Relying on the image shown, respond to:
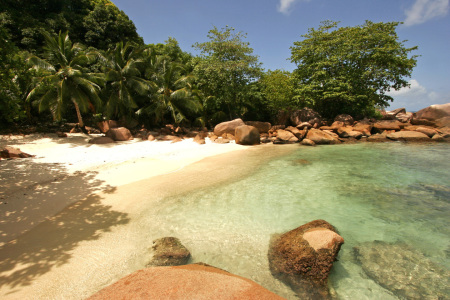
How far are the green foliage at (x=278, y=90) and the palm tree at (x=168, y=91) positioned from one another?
9772 millimetres

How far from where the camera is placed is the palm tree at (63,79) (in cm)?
1620

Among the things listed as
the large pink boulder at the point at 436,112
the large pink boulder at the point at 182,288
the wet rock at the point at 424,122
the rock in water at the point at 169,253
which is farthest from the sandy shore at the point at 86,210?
the large pink boulder at the point at 436,112

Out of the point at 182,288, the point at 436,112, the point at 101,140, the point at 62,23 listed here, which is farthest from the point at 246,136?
the point at 62,23

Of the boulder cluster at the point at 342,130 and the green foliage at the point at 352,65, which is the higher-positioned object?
the green foliage at the point at 352,65

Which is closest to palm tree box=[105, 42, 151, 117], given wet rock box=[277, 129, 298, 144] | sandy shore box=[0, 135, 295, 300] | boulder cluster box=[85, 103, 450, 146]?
boulder cluster box=[85, 103, 450, 146]

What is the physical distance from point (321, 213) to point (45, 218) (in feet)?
27.9

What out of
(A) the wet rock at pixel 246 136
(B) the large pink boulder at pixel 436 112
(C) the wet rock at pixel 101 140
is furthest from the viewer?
(B) the large pink boulder at pixel 436 112

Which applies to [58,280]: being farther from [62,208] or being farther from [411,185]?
[411,185]

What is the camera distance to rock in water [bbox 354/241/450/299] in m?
3.61

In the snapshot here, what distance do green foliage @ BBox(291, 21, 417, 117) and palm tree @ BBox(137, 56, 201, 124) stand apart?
44.6 feet

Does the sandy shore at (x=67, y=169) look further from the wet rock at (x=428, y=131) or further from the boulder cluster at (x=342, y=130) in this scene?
the wet rock at (x=428, y=131)

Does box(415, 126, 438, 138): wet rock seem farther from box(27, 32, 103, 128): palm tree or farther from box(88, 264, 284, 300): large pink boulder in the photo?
box(27, 32, 103, 128): palm tree

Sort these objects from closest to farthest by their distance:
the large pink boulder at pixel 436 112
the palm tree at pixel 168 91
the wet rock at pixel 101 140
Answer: the wet rock at pixel 101 140 → the palm tree at pixel 168 91 → the large pink boulder at pixel 436 112

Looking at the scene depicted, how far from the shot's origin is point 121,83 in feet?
64.6
